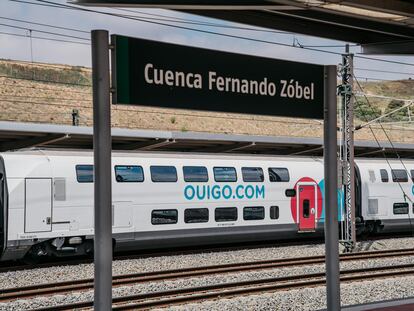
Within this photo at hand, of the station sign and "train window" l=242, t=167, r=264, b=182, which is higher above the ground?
the station sign

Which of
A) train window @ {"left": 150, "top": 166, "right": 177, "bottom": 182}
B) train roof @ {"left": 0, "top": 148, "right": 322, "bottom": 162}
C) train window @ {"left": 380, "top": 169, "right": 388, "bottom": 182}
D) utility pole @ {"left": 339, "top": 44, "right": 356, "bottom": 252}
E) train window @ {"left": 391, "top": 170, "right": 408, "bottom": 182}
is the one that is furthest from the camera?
train window @ {"left": 391, "top": 170, "right": 408, "bottom": 182}

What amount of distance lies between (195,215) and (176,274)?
464 cm

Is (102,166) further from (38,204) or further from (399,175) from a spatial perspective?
(399,175)

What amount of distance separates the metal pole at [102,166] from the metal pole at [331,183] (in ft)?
7.43

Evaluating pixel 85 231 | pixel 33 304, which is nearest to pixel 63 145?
pixel 85 231

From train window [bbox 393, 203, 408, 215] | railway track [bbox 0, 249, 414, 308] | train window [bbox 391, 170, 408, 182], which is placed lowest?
railway track [bbox 0, 249, 414, 308]

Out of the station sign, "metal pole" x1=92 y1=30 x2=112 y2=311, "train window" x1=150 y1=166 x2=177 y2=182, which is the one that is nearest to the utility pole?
"train window" x1=150 y1=166 x2=177 y2=182

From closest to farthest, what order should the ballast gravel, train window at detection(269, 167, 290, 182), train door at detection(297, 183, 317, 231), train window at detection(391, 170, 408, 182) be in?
the ballast gravel < train window at detection(269, 167, 290, 182) < train door at detection(297, 183, 317, 231) < train window at detection(391, 170, 408, 182)

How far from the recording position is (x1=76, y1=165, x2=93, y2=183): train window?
18469mm

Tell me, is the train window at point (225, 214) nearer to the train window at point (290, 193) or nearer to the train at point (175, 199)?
the train at point (175, 199)

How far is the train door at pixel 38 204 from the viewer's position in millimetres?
17422

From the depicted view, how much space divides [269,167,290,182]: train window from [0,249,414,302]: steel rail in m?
3.24

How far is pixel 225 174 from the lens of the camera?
2131 cm

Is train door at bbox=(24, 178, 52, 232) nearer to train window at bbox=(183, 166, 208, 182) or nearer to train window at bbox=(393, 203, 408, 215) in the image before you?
train window at bbox=(183, 166, 208, 182)
